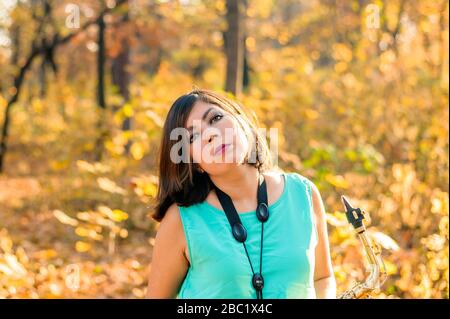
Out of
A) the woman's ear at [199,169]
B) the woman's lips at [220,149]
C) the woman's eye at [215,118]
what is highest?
the woman's eye at [215,118]

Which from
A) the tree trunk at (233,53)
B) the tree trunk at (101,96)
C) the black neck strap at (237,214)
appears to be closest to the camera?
the black neck strap at (237,214)

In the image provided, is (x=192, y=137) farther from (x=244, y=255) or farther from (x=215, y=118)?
(x=244, y=255)

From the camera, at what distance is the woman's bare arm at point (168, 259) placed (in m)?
1.79

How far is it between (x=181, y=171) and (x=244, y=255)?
0.38 metres

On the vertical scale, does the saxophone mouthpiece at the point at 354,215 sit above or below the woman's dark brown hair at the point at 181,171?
below

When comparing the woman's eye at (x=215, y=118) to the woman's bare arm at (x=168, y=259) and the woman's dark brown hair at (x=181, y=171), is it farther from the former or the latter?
the woman's bare arm at (x=168, y=259)

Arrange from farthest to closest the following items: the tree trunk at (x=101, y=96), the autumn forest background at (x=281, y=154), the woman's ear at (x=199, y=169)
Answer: the tree trunk at (x=101, y=96) < the autumn forest background at (x=281, y=154) < the woman's ear at (x=199, y=169)

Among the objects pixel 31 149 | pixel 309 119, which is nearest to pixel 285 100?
pixel 309 119

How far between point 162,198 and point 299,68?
23.7 feet

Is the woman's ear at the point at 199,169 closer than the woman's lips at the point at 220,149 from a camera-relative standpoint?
No

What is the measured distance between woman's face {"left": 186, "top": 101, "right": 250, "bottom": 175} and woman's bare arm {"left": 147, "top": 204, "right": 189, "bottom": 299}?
187mm

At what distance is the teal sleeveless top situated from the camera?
5.68 feet

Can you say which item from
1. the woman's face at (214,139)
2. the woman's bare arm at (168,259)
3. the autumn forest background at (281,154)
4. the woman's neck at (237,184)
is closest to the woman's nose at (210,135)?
the woman's face at (214,139)

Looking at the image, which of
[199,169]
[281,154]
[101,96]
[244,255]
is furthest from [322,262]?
[101,96]
